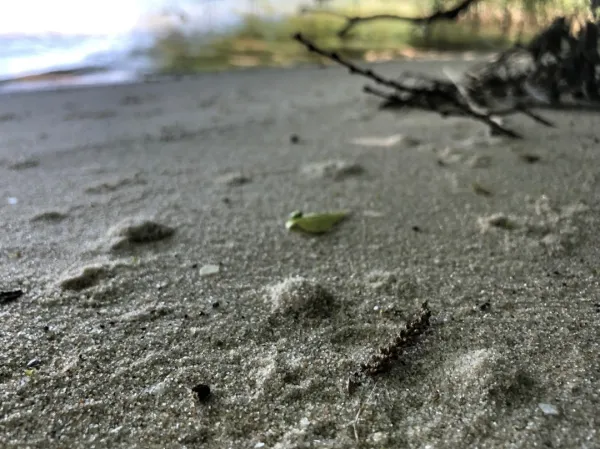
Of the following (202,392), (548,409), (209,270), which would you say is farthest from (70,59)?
(548,409)

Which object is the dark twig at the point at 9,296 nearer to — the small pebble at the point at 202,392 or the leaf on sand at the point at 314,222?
the small pebble at the point at 202,392

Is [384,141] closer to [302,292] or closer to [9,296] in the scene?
[302,292]

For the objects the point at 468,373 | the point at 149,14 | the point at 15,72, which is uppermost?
the point at 149,14

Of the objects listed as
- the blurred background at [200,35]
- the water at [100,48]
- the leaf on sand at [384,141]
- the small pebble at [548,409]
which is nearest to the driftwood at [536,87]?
the leaf on sand at [384,141]

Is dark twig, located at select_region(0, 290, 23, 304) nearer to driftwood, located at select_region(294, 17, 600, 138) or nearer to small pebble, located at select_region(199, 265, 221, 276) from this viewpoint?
small pebble, located at select_region(199, 265, 221, 276)

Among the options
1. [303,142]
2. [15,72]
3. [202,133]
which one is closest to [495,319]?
[303,142]

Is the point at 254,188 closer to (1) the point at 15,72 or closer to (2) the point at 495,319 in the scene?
(2) the point at 495,319

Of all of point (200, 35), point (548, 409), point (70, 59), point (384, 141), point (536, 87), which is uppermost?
point (200, 35)
